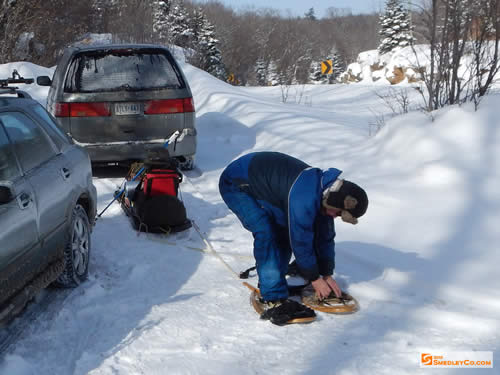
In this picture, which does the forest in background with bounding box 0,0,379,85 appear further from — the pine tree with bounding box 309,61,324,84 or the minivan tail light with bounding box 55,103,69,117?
the minivan tail light with bounding box 55,103,69,117

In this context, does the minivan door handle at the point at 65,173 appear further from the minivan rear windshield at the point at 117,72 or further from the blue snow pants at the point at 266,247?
the minivan rear windshield at the point at 117,72

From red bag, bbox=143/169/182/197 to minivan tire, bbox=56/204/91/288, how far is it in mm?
1081

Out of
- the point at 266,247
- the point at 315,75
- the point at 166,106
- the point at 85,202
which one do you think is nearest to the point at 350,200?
the point at 266,247

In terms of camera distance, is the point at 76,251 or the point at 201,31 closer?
the point at 76,251

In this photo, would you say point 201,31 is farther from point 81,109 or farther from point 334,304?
point 334,304

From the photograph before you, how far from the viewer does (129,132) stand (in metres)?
7.17

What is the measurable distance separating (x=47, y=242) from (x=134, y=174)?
2.61 metres

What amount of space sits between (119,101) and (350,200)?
463 centimetres

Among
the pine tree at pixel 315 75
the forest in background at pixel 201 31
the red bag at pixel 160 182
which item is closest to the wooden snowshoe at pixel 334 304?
the red bag at pixel 160 182

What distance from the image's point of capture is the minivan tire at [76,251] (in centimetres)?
397

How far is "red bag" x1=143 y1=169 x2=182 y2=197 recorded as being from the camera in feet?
17.9

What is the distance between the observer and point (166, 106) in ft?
23.6

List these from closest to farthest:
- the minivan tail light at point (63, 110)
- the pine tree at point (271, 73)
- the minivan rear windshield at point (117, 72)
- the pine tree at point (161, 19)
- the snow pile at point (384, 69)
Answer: the minivan tail light at point (63, 110) → the minivan rear windshield at point (117, 72) → the pine tree at point (161, 19) → the snow pile at point (384, 69) → the pine tree at point (271, 73)

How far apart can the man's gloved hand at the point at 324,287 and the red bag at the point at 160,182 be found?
2.25 metres
